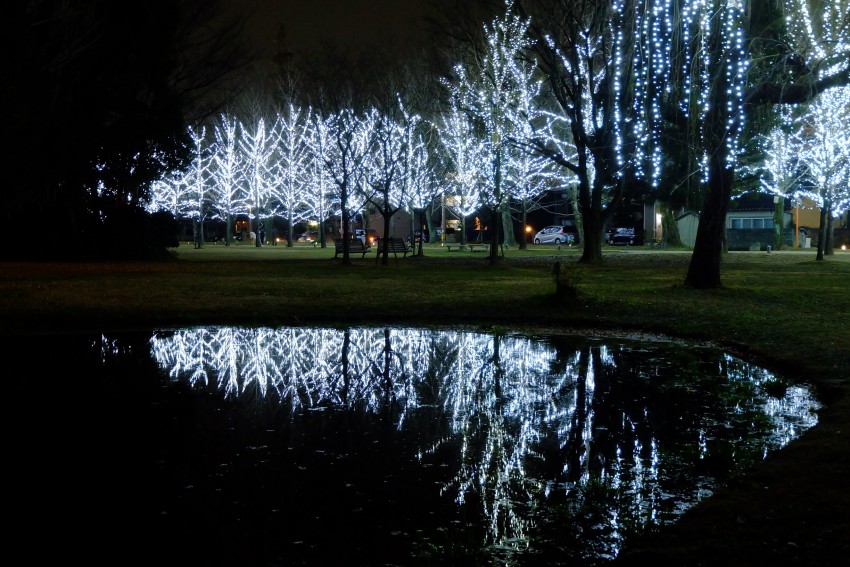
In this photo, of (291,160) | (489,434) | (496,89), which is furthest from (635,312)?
(291,160)

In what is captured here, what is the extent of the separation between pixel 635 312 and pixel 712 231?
517 cm

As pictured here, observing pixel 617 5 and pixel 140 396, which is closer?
pixel 140 396

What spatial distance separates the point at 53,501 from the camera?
Result: 521cm

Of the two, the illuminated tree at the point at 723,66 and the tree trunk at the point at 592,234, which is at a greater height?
the illuminated tree at the point at 723,66

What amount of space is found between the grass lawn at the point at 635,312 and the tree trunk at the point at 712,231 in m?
0.44

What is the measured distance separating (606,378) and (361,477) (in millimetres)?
4487

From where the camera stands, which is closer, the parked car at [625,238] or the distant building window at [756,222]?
the distant building window at [756,222]

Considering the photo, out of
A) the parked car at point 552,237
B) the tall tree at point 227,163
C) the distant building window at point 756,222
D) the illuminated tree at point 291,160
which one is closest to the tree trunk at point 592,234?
the distant building window at point 756,222

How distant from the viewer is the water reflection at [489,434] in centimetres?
482

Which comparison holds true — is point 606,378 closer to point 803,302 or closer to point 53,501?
point 53,501

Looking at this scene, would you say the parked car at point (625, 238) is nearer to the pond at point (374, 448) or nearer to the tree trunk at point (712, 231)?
the tree trunk at point (712, 231)

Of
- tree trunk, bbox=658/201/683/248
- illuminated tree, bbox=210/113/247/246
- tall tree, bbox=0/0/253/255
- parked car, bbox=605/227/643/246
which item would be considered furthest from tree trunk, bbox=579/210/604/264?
illuminated tree, bbox=210/113/247/246

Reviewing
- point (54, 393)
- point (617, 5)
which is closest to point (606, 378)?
point (54, 393)

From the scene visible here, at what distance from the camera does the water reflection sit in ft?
15.8
